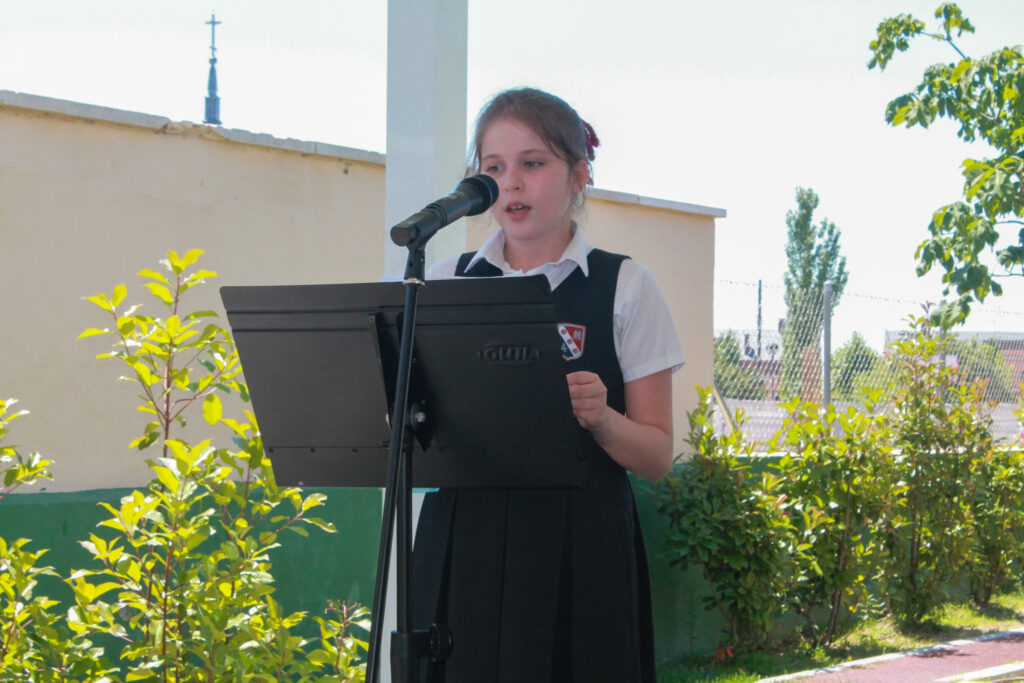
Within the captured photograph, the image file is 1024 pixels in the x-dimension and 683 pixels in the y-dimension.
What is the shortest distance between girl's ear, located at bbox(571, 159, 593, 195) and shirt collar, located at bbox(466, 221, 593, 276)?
8cm

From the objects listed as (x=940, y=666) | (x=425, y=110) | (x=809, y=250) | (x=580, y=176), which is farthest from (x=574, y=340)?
(x=809, y=250)

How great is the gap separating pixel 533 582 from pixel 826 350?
20.5 ft

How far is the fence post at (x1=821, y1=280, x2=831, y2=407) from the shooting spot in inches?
307

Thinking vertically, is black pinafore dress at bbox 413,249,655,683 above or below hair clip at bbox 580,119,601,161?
below

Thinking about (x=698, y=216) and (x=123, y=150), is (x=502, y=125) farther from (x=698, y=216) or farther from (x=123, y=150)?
(x=698, y=216)

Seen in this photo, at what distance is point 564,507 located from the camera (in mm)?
2104

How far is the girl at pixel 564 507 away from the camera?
205 centimetres

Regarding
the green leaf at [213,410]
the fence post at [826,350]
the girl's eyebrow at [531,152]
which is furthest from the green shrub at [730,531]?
the girl's eyebrow at [531,152]

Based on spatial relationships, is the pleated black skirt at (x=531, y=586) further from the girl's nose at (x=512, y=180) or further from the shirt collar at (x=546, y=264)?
the girl's nose at (x=512, y=180)

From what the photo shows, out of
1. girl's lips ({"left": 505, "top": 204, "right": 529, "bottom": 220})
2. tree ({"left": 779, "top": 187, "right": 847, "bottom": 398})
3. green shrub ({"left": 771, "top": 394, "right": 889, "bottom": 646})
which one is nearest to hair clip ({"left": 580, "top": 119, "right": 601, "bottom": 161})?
girl's lips ({"left": 505, "top": 204, "right": 529, "bottom": 220})

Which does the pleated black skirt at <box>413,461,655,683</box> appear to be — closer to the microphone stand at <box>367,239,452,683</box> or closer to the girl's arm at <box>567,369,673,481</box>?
the girl's arm at <box>567,369,673,481</box>

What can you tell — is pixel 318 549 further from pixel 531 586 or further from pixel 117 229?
pixel 531 586

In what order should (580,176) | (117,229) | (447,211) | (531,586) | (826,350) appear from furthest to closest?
(826,350) < (117,229) < (580,176) < (531,586) < (447,211)

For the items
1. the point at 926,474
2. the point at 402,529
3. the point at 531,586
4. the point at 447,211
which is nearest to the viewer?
the point at 402,529
